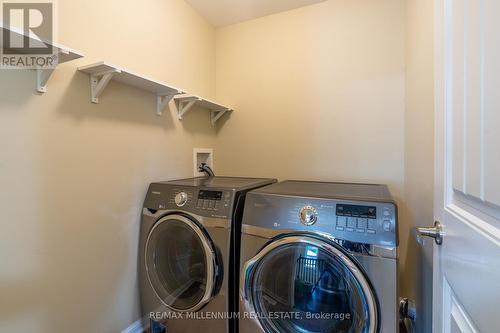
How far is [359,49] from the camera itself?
1.83 m

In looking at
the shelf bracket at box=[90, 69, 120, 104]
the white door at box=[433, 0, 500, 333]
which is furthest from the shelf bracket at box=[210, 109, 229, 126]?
the white door at box=[433, 0, 500, 333]

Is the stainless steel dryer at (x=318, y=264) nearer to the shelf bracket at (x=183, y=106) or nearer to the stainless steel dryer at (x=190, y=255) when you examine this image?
the stainless steel dryer at (x=190, y=255)

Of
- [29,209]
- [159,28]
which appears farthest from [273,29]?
[29,209]

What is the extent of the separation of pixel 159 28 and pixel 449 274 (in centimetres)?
202

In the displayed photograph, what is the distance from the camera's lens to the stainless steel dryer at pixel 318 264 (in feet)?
3.26

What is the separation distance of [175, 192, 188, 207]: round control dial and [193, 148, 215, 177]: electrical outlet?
64 cm

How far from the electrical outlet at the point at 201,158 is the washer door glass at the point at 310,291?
1141 mm

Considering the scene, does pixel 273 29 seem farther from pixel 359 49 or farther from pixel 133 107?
pixel 133 107

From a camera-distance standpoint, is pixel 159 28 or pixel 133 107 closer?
pixel 133 107

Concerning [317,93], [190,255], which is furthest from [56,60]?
[317,93]

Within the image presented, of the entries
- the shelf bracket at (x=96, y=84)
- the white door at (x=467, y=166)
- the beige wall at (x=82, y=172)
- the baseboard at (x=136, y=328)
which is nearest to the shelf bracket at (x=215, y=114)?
the beige wall at (x=82, y=172)

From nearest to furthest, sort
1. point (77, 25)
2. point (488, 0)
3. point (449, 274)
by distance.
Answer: point (488, 0) < point (449, 274) < point (77, 25)

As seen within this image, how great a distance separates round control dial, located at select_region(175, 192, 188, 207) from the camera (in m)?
1.41

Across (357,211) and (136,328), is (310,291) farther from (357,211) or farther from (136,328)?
(136,328)
